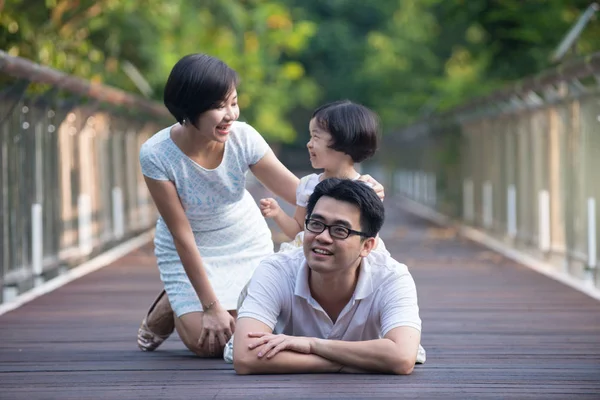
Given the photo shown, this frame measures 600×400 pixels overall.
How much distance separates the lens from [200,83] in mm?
6309

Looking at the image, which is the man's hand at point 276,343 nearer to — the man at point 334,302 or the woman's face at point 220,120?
the man at point 334,302

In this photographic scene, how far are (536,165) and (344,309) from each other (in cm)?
956

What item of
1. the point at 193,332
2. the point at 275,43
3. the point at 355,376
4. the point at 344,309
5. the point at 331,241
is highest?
the point at 275,43

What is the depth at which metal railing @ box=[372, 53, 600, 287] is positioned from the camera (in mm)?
12227

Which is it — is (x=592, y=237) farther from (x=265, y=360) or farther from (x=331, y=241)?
(x=331, y=241)

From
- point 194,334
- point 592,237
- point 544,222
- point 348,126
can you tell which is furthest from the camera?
point 544,222

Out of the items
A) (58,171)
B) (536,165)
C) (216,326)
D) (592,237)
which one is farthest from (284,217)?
(536,165)

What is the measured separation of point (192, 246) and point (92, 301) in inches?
157

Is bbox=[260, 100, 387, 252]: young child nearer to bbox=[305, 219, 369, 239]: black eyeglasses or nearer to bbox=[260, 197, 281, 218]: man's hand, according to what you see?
bbox=[260, 197, 281, 218]: man's hand

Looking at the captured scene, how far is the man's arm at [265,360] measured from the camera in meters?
5.95

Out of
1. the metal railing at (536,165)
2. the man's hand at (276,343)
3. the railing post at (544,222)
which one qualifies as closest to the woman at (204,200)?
the man's hand at (276,343)

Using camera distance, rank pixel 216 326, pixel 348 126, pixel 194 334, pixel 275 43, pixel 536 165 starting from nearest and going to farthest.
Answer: pixel 348 126
pixel 216 326
pixel 194 334
pixel 536 165
pixel 275 43

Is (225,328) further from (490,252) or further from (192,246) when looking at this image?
(490,252)

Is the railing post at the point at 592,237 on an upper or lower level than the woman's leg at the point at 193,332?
upper
